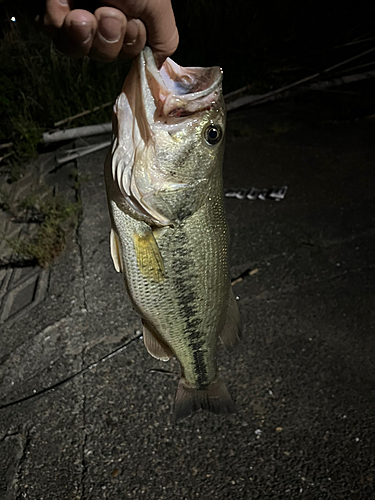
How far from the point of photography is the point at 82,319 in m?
3.34

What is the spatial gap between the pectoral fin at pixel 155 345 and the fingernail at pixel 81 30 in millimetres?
1063

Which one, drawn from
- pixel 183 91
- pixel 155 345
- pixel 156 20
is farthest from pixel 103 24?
pixel 155 345

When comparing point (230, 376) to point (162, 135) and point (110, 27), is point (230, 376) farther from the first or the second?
point (110, 27)

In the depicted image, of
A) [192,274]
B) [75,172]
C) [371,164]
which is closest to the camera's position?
[192,274]

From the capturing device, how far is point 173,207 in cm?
144

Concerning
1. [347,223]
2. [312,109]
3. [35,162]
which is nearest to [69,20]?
Result: [347,223]

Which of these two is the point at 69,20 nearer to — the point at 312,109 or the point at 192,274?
the point at 192,274

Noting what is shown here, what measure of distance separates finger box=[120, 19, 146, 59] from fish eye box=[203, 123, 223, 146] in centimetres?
47

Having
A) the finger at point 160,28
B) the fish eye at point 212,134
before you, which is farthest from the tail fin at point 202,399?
the finger at point 160,28

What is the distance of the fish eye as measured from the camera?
1.40 metres

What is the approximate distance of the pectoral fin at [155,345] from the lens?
1658 millimetres

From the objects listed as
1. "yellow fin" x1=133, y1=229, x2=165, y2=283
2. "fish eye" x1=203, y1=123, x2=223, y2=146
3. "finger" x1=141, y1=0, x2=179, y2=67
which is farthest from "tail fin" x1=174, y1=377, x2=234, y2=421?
"finger" x1=141, y1=0, x2=179, y2=67

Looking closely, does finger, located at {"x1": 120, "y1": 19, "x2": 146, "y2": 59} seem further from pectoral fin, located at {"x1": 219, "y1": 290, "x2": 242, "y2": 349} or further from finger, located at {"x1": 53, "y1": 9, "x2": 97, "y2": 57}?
pectoral fin, located at {"x1": 219, "y1": 290, "x2": 242, "y2": 349}

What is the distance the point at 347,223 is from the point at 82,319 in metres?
2.48
